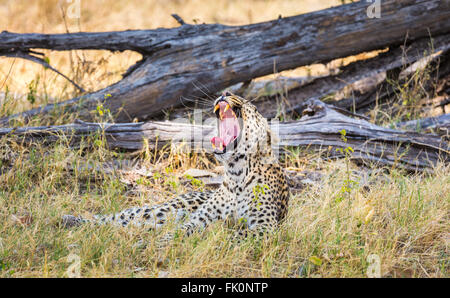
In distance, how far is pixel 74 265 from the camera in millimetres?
3631

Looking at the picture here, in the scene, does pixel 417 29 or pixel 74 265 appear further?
pixel 417 29

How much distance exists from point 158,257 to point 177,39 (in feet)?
12.5

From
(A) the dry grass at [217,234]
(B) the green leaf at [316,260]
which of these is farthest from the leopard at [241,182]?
(B) the green leaf at [316,260]

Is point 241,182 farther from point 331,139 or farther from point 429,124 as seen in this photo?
point 429,124

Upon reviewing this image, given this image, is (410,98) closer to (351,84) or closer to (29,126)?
(351,84)

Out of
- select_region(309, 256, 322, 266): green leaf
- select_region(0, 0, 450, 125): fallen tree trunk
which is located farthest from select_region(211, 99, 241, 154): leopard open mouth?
select_region(0, 0, 450, 125): fallen tree trunk

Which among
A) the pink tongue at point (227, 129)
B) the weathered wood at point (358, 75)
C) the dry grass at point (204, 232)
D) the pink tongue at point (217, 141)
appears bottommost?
the dry grass at point (204, 232)

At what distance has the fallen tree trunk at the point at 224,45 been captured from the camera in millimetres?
6926

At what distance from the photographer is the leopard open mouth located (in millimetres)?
4668

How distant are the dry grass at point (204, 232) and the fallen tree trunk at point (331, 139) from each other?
0.54 ft

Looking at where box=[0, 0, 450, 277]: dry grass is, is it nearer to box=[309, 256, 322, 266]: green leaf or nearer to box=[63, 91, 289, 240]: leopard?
box=[309, 256, 322, 266]: green leaf

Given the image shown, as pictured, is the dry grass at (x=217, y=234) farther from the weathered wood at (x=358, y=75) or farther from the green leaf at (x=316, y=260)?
the weathered wood at (x=358, y=75)

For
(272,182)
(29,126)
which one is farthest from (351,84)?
(29,126)

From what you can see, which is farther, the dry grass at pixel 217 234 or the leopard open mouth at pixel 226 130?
the leopard open mouth at pixel 226 130
